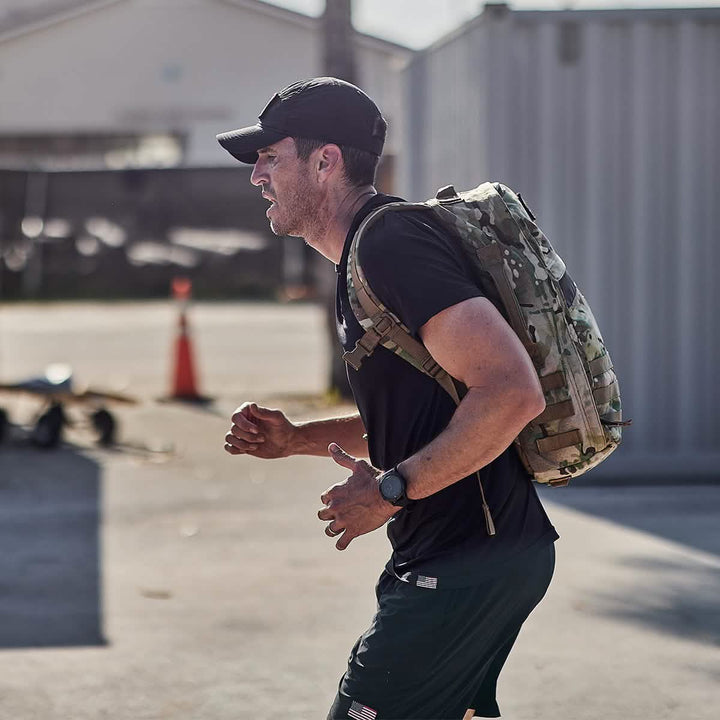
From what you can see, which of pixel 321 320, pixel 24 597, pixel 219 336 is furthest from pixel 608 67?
pixel 321 320

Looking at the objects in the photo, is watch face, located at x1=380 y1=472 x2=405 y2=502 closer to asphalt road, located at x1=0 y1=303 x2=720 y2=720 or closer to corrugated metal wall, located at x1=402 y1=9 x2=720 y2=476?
asphalt road, located at x1=0 y1=303 x2=720 y2=720

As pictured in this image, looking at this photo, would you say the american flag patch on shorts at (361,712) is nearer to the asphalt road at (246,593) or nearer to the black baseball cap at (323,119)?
the black baseball cap at (323,119)

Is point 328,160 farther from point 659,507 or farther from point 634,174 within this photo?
point 634,174

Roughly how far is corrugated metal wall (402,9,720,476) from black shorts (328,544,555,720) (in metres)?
7.23

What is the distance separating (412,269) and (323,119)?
0.44m

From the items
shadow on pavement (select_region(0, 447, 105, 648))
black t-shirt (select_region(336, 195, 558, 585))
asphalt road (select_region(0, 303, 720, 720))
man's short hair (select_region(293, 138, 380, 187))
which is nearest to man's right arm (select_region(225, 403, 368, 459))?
black t-shirt (select_region(336, 195, 558, 585))

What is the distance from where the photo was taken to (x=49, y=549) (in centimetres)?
811

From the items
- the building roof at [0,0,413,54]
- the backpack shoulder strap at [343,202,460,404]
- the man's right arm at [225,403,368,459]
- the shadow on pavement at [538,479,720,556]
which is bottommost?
the shadow on pavement at [538,479,720,556]

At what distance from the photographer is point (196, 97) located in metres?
36.7

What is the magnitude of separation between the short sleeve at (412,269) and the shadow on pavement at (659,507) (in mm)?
5051

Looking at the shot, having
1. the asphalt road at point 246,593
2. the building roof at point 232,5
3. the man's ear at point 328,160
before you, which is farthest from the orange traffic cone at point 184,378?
the building roof at point 232,5

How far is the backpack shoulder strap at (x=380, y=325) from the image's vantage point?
10.4 feet

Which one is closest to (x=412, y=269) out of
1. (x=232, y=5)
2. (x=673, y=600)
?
(x=673, y=600)

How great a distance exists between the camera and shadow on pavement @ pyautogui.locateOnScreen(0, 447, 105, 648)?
6590mm
